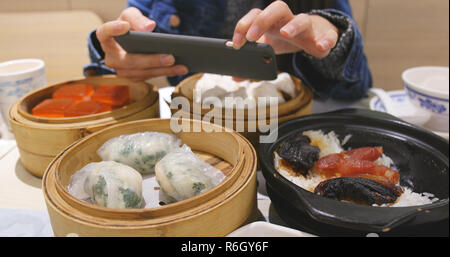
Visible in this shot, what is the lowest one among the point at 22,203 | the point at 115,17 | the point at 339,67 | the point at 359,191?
the point at 22,203

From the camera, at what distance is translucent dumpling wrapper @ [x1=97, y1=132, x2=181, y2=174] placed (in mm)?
841

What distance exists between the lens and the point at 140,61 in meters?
1.13

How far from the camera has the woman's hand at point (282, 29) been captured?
85 cm

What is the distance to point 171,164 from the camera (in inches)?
29.4

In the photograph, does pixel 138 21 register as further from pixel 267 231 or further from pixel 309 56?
pixel 267 231

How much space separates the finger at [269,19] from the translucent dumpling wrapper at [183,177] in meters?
0.34

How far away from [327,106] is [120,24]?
0.82 metres

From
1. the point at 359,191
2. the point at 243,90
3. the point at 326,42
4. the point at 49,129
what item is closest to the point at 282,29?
the point at 326,42

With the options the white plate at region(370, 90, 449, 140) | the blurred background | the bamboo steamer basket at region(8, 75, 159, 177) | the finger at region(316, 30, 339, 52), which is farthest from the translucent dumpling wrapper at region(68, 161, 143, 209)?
the blurred background

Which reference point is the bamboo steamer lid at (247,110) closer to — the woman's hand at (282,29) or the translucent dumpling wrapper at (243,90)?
the translucent dumpling wrapper at (243,90)

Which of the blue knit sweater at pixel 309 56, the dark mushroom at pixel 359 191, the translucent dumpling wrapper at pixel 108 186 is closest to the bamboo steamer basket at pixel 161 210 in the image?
the translucent dumpling wrapper at pixel 108 186

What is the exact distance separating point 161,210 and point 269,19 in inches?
21.5

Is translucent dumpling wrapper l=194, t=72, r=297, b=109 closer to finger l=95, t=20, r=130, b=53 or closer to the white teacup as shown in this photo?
finger l=95, t=20, r=130, b=53
